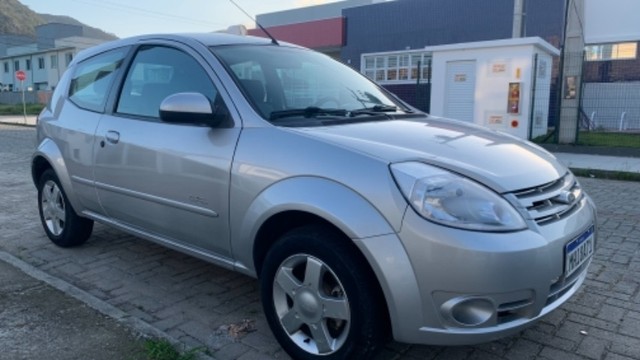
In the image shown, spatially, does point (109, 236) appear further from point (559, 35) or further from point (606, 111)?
point (559, 35)

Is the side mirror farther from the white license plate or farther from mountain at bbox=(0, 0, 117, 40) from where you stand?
mountain at bbox=(0, 0, 117, 40)

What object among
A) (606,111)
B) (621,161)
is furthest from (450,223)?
(606,111)

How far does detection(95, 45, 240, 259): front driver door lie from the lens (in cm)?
304

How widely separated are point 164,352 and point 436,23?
83.8 feet

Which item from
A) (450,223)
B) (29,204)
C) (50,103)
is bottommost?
(29,204)

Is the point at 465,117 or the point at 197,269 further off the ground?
the point at 465,117

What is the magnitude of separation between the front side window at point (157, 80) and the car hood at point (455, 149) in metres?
0.97

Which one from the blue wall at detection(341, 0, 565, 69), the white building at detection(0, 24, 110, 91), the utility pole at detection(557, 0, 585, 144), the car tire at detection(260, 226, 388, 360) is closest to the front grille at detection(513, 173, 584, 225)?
the car tire at detection(260, 226, 388, 360)

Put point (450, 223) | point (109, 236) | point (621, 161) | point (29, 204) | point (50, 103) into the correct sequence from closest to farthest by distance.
→ point (450, 223) → point (50, 103) → point (109, 236) → point (29, 204) → point (621, 161)

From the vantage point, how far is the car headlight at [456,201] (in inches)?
88.3

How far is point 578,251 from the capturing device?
8.52ft

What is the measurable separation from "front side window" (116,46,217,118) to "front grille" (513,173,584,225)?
1.88 m

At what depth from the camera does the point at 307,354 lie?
8.68 feet

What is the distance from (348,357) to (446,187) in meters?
0.93
